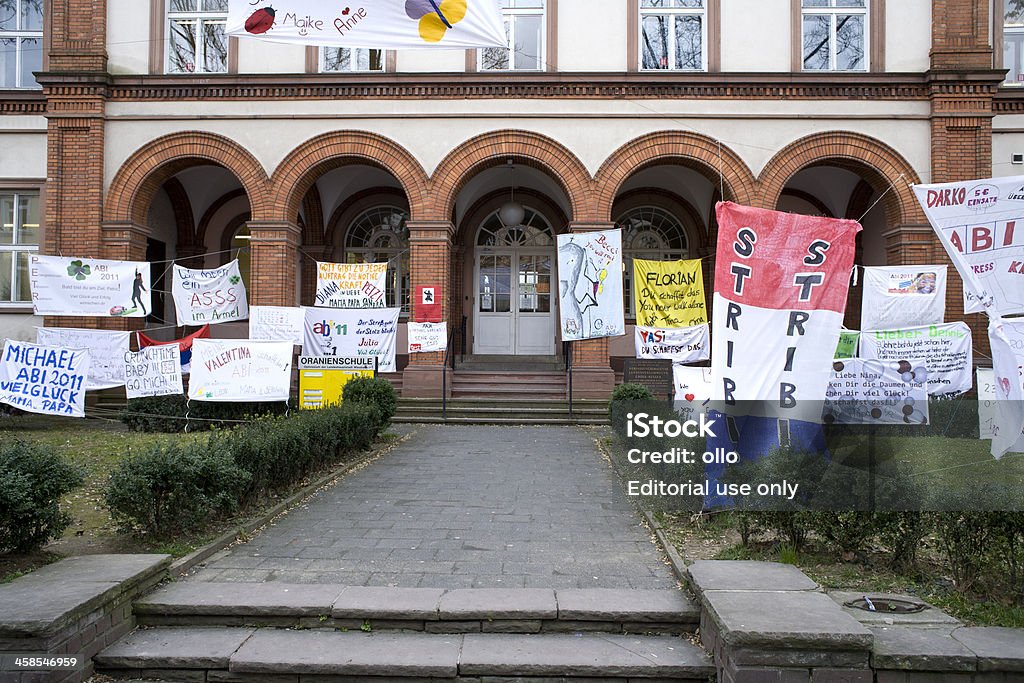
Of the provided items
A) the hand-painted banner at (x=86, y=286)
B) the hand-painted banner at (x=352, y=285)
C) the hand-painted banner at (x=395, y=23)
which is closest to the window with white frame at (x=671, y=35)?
the hand-painted banner at (x=395, y=23)

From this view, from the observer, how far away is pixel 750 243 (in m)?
5.27

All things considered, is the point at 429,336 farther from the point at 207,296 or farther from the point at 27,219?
the point at 27,219

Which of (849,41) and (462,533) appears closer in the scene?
(462,533)

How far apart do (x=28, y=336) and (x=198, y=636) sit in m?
14.0

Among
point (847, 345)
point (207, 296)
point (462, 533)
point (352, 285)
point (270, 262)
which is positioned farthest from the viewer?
point (270, 262)

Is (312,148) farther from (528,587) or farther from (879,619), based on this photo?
(879,619)

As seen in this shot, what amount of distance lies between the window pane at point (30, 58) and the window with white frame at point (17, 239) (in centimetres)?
256

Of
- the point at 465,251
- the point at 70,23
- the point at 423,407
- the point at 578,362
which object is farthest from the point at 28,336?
the point at 578,362

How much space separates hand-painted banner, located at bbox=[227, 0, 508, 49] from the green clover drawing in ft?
22.1

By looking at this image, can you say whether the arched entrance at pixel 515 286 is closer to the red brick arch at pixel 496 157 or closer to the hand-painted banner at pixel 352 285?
the red brick arch at pixel 496 157

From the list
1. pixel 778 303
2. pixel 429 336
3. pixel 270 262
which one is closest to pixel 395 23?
pixel 429 336

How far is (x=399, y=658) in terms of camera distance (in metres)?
4.24

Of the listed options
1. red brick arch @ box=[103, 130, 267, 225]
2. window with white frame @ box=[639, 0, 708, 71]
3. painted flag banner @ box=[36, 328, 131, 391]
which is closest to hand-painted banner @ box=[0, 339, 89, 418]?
painted flag banner @ box=[36, 328, 131, 391]

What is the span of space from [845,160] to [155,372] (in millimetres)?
13800
